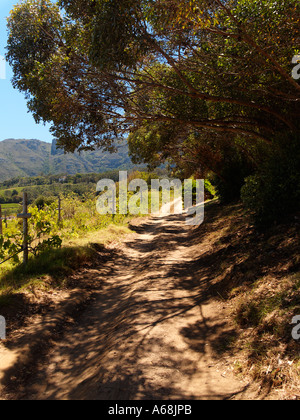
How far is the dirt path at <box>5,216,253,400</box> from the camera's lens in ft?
10.3

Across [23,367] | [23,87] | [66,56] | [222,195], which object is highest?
[66,56]

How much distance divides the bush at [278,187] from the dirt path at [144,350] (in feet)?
7.58

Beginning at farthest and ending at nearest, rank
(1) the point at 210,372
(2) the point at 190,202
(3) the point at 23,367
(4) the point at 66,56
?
(2) the point at 190,202
(4) the point at 66,56
(3) the point at 23,367
(1) the point at 210,372

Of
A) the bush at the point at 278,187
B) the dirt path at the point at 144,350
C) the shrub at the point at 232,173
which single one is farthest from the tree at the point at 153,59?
the shrub at the point at 232,173

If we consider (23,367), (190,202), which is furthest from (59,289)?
(190,202)

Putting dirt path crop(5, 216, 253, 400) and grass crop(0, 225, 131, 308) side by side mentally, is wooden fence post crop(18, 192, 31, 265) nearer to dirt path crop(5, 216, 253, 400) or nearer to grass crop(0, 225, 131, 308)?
grass crop(0, 225, 131, 308)

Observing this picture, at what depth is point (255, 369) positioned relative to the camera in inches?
125

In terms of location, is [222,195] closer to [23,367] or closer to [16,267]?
[16,267]

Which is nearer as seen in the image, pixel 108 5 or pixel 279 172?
pixel 108 5

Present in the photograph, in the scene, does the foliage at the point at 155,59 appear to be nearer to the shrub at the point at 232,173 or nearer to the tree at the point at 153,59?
the tree at the point at 153,59

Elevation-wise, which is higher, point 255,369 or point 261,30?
point 261,30

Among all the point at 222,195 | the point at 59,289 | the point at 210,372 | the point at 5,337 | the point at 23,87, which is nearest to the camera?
the point at 210,372

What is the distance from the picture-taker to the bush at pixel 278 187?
255 inches
